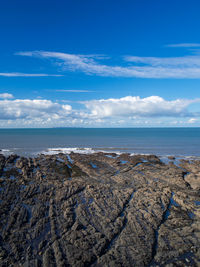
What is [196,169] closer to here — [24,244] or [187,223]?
[187,223]

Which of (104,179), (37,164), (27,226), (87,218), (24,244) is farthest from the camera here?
(37,164)

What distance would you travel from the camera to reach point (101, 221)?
15.1 m

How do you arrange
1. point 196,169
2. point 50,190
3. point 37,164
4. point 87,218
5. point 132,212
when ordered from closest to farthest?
point 87,218, point 132,212, point 50,190, point 196,169, point 37,164

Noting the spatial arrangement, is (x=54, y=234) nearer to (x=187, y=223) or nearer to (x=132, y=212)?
(x=132, y=212)

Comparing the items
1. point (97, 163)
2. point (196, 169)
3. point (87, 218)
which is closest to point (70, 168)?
point (97, 163)

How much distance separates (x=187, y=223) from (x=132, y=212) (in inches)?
190

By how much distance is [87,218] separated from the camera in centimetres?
1557

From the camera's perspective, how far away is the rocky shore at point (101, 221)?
1122cm

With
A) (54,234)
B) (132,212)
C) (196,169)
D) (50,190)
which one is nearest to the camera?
(54,234)

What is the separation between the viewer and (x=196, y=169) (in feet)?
109

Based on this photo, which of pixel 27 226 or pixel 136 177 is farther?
pixel 136 177

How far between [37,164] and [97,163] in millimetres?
12913

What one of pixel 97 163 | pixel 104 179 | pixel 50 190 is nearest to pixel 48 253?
pixel 50 190

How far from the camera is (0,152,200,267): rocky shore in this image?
11219mm
